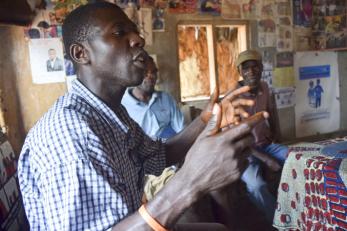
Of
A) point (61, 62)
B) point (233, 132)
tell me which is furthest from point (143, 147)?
A: point (61, 62)

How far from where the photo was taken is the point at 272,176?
275cm

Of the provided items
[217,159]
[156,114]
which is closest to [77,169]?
[217,159]

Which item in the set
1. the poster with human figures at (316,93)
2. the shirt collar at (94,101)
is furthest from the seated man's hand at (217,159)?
the poster with human figures at (316,93)

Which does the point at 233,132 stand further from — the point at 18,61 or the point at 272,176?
the point at 18,61

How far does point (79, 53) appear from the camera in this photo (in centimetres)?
111

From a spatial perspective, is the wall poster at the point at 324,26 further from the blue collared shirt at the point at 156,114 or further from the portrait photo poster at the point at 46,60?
the portrait photo poster at the point at 46,60

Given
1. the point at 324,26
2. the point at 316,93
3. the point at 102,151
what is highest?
the point at 324,26

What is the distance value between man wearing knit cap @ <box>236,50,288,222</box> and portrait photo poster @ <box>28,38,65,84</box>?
4.64 feet

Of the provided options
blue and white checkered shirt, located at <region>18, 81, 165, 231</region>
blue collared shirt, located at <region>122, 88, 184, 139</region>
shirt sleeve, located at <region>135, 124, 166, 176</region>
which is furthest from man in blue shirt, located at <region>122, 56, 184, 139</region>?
blue and white checkered shirt, located at <region>18, 81, 165, 231</region>

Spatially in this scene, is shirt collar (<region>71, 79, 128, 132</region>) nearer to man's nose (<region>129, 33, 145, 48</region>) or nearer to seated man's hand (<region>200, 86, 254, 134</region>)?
man's nose (<region>129, 33, 145, 48</region>)

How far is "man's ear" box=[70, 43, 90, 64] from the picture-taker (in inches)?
43.6

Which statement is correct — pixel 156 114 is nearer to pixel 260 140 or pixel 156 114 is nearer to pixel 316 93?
pixel 260 140

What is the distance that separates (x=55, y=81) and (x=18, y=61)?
299 mm

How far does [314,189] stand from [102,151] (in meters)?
1.26
